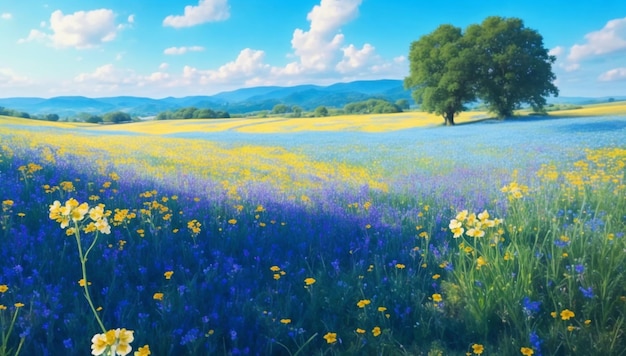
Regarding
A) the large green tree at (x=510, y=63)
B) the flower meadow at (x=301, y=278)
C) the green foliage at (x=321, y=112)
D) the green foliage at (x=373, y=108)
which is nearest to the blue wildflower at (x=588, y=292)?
the flower meadow at (x=301, y=278)

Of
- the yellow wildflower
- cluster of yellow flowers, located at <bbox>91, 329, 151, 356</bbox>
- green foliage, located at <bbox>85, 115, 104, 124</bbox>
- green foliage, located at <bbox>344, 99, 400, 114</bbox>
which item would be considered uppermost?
green foliage, located at <bbox>344, 99, 400, 114</bbox>

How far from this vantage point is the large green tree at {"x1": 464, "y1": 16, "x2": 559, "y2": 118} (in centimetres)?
3322

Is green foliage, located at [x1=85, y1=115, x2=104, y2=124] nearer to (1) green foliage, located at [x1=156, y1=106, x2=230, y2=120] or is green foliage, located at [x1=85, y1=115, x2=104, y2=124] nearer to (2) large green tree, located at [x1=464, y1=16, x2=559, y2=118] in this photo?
(1) green foliage, located at [x1=156, y1=106, x2=230, y2=120]

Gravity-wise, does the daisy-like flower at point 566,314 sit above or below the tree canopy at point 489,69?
below

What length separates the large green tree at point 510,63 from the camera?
33.2 meters

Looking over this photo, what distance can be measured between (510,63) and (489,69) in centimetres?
164

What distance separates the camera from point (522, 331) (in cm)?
259

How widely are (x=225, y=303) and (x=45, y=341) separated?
1.09m

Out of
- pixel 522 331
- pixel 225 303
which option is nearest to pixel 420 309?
pixel 522 331

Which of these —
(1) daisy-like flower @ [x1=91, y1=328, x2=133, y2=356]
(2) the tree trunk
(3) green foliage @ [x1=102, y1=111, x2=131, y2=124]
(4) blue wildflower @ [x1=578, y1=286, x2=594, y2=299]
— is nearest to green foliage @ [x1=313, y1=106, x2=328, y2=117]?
(2) the tree trunk

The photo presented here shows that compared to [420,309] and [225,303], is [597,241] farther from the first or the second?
[225,303]

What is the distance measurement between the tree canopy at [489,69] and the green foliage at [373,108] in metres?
30.3

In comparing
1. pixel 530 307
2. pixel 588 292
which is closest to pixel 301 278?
pixel 530 307

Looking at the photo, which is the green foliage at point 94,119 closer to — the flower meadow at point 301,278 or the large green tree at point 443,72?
the large green tree at point 443,72
